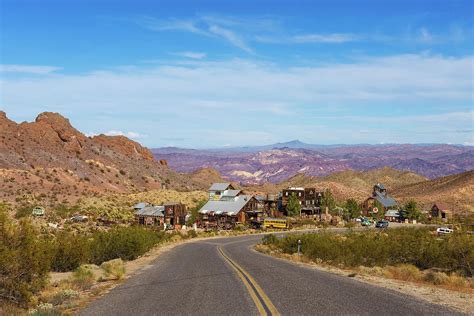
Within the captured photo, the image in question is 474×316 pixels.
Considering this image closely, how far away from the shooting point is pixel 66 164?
11731 cm

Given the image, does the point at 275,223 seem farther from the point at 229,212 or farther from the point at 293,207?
the point at 293,207

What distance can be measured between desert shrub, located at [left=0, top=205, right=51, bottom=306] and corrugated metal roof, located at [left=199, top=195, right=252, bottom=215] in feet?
235

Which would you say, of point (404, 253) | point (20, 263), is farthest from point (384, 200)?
A: point (20, 263)

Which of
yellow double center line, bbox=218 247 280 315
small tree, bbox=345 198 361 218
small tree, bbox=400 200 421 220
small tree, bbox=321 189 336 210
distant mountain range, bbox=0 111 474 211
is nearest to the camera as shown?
yellow double center line, bbox=218 247 280 315

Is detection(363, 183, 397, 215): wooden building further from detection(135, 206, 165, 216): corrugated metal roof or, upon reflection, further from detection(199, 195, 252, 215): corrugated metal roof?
detection(135, 206, 165, 216): corrugated metal roof

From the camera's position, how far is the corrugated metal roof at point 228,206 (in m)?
89.9

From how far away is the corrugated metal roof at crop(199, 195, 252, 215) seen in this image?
89.9 metres

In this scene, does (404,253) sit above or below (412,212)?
above

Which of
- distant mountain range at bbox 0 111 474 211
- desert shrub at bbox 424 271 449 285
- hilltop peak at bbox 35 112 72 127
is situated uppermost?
hilltop peak at bbox 35 112 72 127

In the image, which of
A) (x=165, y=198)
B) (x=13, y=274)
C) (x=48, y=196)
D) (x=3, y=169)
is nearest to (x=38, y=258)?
(x=13, y=274)

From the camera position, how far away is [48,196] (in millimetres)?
93188

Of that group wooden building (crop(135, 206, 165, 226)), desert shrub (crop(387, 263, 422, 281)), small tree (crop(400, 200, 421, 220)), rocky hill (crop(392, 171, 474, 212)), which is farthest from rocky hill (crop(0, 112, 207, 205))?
desert shrub (crop(387, 263, 422, 281))

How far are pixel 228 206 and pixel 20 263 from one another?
76152mm

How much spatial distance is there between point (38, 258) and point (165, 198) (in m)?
99.4
